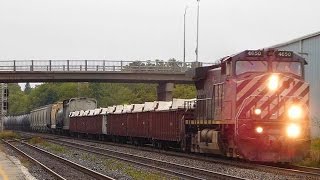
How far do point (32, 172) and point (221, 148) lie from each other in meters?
6.62

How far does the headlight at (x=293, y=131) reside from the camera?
17.9m

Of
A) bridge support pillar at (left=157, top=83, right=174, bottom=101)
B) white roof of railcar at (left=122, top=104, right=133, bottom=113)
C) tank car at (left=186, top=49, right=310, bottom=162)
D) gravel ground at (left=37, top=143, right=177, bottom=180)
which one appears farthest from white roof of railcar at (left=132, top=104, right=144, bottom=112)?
bridge support pillar at (left=157, top=83, right=174, bottom=101)

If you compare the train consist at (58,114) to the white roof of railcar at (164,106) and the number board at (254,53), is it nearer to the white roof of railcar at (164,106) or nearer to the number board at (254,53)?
the white roof of railcar at (164,106)

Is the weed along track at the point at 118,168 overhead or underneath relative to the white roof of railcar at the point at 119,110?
underneath

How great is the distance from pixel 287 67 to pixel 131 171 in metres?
6.34

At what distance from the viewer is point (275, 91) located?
18.5 metres

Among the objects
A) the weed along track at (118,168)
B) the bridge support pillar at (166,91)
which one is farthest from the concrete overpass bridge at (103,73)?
the weed along track at (118,168)

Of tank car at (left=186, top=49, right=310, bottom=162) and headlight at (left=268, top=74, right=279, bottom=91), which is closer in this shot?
tank car at (left=186, top=49, right=310, bottom=162)

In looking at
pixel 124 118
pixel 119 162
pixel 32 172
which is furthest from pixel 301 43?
pixel 32 172

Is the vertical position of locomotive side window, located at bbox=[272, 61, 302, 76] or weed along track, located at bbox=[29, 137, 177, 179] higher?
locomotive side window, located at bbox=[272, 61, 302, 76]

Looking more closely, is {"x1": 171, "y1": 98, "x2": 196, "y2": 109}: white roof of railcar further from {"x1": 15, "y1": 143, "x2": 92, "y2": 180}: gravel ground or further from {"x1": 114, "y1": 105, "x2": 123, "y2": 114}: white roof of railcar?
{"x1": 114, "y1": 105, "x2": 123, "y2": 114}: white roof of railcar

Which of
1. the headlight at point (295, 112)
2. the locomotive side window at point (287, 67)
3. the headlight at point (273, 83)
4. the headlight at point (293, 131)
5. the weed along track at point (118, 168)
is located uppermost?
the locomotive side window at point (287, 67)

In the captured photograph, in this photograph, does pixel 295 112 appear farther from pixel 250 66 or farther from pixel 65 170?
pixel 65 170

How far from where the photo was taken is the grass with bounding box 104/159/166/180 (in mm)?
16359
